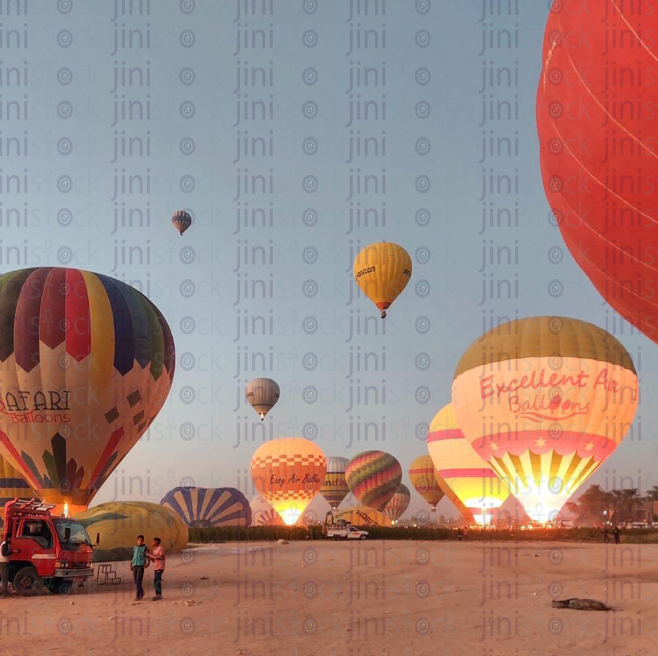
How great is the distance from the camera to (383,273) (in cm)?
4466

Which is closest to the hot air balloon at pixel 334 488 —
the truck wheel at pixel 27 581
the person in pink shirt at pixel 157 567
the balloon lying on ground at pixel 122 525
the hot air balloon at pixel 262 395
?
the hot air balloon at pixel 262 395

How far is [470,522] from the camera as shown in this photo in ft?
177

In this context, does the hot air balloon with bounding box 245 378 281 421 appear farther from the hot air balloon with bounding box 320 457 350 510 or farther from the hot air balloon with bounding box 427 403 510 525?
the hot air balloon with bounding box 320 457 350 510

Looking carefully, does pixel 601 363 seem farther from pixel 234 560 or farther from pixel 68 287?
pixel 68 287

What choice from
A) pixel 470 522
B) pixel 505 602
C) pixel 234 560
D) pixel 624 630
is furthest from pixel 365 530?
pixel 624 630

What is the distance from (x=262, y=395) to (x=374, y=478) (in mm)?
16909

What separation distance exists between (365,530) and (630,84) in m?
40.3

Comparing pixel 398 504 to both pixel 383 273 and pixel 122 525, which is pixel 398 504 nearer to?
pixel 383 273

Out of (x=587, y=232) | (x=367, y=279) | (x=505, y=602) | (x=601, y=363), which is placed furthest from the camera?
(x=367, y=279)

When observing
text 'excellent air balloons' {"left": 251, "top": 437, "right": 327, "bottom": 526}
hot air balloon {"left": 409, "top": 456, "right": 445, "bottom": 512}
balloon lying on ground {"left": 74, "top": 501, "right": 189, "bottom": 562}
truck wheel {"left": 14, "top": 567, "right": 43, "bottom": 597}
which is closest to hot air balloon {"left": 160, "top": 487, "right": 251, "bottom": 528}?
text 'excellent air balloons' {"left": 251, "top": 437, "right": 327, "bottom": 526}

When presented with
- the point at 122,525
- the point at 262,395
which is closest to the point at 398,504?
the point at 262,395

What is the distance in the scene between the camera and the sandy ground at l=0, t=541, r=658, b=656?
35.1 feet

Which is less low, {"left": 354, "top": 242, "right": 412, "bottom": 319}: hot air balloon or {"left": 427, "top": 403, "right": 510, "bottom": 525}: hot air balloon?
{"left": 354, "top": 242, "right": 412, "bottom": 319}: hot air balloon

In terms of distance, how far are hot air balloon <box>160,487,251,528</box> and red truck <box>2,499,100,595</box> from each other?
41.7 m
